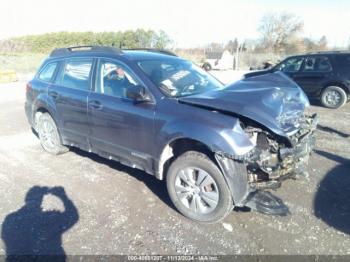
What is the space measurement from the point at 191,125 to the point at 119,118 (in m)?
1.17

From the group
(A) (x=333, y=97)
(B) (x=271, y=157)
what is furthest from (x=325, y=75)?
(B) (x=271, y=157)

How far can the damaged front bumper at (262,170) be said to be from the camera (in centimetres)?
321

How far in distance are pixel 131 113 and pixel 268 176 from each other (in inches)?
72.4

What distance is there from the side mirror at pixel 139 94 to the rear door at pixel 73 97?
3.37ft

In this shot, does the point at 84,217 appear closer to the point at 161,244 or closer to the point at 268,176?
the point at 161,244

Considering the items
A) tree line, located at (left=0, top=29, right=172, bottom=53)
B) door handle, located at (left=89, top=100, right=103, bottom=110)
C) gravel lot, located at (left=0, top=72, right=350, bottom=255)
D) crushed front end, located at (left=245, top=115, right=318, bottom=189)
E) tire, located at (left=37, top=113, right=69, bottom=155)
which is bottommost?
gravel lot, located at (left=0, top=72, right=350, bottom=255)

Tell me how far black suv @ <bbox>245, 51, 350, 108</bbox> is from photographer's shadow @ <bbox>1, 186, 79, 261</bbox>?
24.5 ft

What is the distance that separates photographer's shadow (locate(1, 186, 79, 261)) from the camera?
10.2 feet

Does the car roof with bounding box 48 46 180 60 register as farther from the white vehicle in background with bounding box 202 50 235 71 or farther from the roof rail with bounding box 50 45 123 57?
the white vehicle in background with bounding box 202 50 235 71

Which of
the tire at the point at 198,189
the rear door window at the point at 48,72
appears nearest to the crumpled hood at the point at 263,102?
the tire at the point at 198,189

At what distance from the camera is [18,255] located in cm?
303

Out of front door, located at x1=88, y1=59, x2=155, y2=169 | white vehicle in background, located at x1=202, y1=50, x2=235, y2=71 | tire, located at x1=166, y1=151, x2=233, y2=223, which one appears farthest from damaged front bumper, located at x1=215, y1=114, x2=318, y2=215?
white vehicle in background, located at x1=202, y1=50, x2=235, y2=71

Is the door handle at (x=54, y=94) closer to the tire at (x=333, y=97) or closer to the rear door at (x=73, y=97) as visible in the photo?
the rear door at (x=73, y=97)

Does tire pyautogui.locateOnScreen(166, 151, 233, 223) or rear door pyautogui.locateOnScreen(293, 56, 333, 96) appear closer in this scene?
tire pyautogui.locateOnScreen(166, 151, 233, 223)
